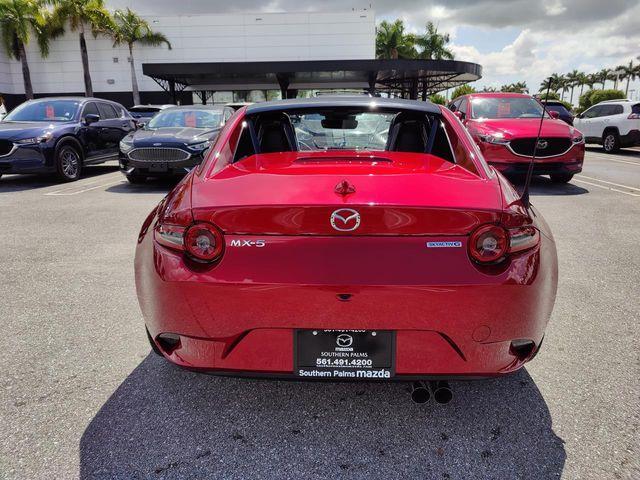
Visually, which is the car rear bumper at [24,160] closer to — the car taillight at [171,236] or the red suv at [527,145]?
the red suv at [527,145]

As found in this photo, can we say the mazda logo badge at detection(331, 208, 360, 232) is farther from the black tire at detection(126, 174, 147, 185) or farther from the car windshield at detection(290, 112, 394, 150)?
the black tire at detection(126, 174, 147, 185)

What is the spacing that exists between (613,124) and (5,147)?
670 inches

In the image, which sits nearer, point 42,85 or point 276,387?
point 276,387

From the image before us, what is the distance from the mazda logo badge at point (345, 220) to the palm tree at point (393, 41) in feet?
163

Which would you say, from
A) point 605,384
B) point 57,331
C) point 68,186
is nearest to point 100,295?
point 57,331

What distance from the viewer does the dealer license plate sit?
189cm

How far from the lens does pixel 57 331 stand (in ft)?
10.4

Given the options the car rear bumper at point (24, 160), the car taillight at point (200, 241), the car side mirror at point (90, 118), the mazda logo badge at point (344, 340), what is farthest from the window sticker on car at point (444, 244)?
the car side mirror at point (90, 118)

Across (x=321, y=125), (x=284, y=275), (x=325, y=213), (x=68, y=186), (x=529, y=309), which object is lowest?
(x=68, y=186)

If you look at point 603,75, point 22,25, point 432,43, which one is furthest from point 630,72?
point 22,25

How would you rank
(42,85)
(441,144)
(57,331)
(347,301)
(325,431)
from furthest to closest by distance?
1. (42,85)
2. (57,331)
3. (441,144)
4. (325,431)
5. (347,301)

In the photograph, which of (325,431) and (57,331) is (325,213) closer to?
(325,431)

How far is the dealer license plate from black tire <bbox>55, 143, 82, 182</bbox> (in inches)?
369

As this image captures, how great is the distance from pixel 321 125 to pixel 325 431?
6.55ft
